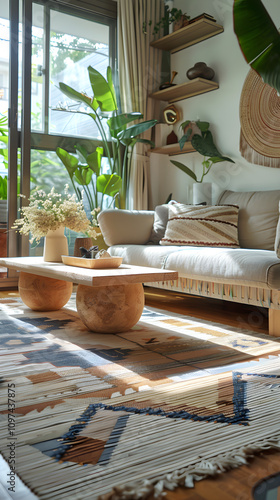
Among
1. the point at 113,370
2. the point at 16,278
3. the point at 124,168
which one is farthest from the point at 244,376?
the point at 124,168

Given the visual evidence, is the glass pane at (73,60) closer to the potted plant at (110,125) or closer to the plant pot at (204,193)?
the potted plant at (110,125)

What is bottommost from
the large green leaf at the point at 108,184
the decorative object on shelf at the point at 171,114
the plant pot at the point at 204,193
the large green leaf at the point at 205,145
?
the plant pot at the point at 204,193

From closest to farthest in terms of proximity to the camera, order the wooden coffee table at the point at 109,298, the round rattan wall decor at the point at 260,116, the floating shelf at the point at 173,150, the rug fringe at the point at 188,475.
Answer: the rug fringe at the point at 188,475
the wooden coffee table at the point at 109,298
the round rattan wall decor at the point at 260,116
the floating shelf at the point at 173,150

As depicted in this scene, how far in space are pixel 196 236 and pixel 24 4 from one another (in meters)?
2.54

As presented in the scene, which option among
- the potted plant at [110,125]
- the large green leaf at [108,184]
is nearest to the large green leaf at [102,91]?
the potted plant at [110,125]

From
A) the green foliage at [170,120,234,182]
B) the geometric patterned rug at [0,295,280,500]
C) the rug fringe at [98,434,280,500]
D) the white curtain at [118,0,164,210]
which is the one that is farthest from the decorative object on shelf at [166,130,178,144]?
the rug fringe at [98,434,280,500]

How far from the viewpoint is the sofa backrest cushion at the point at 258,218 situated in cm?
287

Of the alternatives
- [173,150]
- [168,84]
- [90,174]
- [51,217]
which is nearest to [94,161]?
[90,174]

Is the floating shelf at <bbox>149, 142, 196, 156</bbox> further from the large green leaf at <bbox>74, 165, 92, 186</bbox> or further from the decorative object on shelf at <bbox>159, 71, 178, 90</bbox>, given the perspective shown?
the large green leaf at <bbox>74, 165, 92, 186</bbox>

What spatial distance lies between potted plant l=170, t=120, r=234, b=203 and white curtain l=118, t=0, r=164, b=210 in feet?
1.88

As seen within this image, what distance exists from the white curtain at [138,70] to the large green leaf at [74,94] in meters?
0.46

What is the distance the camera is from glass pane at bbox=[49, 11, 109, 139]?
3977mm

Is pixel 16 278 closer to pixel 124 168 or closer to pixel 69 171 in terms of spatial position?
pixel 69 171

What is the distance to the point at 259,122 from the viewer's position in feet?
11.0
